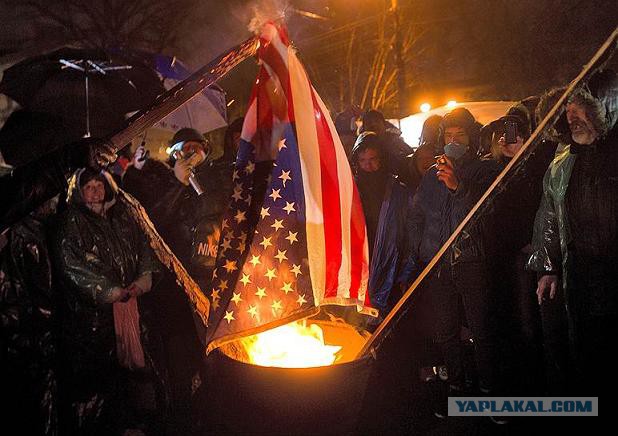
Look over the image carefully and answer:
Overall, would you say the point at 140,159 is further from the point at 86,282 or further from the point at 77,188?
the point at 86,282

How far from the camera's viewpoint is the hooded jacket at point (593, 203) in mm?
3336

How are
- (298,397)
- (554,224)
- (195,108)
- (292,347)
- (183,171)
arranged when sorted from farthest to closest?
1. (195,108)
2. (183,171)
3. (554,224)
4. (292,347)
5. (298,397)

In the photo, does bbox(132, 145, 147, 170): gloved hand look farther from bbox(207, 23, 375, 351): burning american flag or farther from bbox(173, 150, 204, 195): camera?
bbox(207, 23, 375, 351): burning american flag

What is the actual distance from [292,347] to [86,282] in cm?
160

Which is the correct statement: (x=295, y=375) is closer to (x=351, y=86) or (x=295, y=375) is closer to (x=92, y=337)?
(x=92, y=337)

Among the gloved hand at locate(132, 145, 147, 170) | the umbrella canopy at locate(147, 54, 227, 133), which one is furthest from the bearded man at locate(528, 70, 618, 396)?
the umbrella canopy at locate(147, 54, 227, 133)

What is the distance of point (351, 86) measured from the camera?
23.7m

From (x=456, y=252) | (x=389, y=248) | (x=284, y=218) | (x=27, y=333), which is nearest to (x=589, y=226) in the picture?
(x=456, y=252)

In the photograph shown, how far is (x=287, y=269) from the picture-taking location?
273 centimetres

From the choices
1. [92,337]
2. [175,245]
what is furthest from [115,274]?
[175,245]

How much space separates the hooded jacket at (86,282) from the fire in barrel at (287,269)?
1.18m

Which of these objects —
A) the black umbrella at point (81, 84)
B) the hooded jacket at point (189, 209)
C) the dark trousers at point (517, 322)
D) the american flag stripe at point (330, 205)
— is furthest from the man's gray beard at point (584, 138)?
the black umbrella at point (81, 84)

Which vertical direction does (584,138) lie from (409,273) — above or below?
above

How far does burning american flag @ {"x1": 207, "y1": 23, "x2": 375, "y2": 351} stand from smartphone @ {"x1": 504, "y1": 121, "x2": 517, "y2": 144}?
182 centimetres
